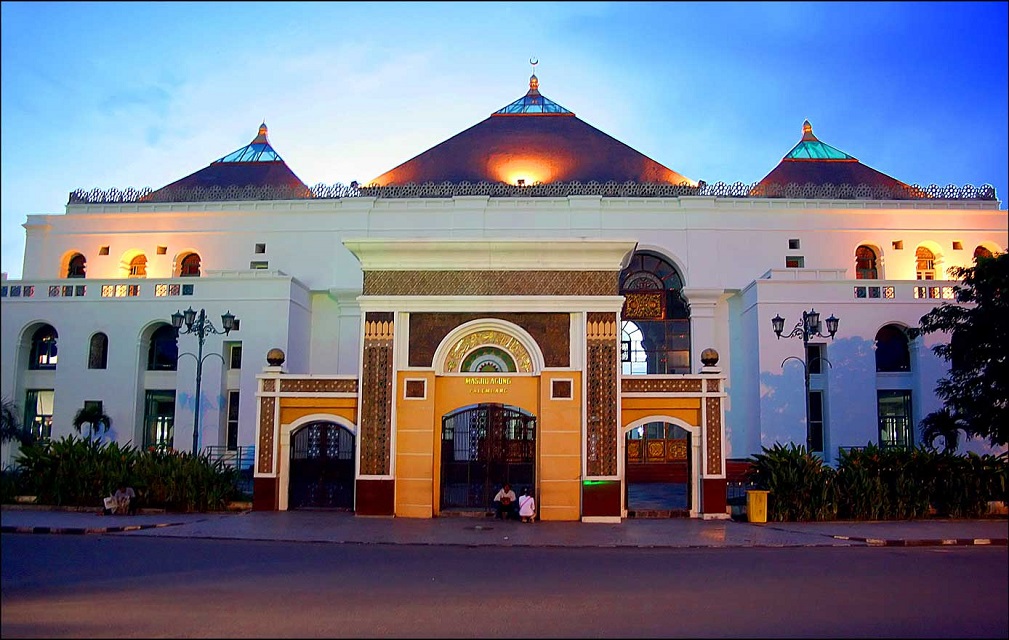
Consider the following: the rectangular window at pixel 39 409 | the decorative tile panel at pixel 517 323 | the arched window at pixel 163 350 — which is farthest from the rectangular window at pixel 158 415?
the decorative tile panel at pixel 517 323

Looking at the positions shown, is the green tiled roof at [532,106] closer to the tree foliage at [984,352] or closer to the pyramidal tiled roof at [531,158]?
the pyramidal tiled roof at [531,158]

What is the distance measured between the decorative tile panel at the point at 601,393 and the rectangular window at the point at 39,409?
70.1 ft

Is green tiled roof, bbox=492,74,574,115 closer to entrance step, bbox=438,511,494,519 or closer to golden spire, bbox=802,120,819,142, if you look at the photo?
golden spire, bbox=802,120,819,142

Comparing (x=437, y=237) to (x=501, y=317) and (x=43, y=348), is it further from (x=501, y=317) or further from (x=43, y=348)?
(x=43, y=348)

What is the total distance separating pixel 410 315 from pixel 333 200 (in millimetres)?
15243

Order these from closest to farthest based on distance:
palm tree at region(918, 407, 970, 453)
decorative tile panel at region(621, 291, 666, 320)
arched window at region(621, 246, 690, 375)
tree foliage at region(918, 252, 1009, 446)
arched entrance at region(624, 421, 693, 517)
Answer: tree foliage at region(918, 252, 1009, 446) → palm tree at region(918, 407, 970, 453) → arched entrance at region(624, 421, 693, 517) → arched window at region(621, 246, 690, 375) → decorative tile panel at region(621, 291, 666, 320)

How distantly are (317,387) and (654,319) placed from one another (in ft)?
52.0

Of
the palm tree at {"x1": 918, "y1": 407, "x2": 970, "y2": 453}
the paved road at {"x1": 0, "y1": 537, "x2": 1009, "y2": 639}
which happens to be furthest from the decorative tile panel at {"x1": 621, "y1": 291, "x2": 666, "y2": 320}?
the paved road at {"x1": 0, "y1": 537, "x2": 1009, "y2": 639}

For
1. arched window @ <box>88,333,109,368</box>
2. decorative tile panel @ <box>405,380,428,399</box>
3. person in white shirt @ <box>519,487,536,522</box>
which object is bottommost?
person in white shirt @ <box>519,487,536,522</box>

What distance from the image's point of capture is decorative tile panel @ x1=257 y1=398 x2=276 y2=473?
67.9 feet

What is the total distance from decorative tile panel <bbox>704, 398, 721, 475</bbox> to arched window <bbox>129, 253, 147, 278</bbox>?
24524mm

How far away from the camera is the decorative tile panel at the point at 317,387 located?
68.8ft

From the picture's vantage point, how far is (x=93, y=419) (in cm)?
2933

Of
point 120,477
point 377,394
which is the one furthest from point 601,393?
point 120,477
